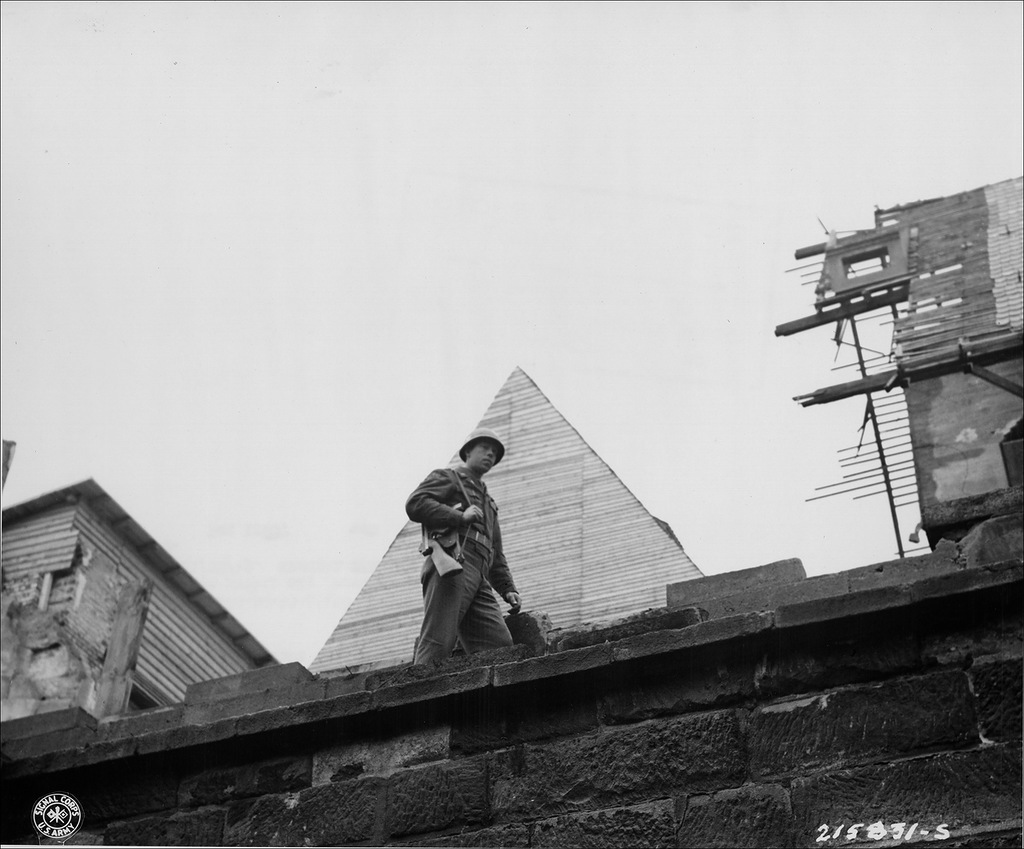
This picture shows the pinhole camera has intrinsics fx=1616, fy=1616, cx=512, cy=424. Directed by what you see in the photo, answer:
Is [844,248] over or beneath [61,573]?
over

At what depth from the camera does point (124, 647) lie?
16938 mm

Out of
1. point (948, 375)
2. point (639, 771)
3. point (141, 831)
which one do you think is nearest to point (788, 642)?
point (639, 771)

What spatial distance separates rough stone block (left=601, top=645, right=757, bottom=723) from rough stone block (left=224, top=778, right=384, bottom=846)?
123cm

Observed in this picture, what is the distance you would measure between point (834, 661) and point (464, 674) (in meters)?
1.74

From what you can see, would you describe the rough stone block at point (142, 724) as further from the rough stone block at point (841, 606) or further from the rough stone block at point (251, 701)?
the rough stone block at point (841, 606)

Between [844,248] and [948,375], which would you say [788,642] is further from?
[844,248]

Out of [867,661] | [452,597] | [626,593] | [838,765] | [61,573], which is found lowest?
[838,765]

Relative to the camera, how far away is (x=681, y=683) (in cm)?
728

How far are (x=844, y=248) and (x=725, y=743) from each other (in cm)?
1309

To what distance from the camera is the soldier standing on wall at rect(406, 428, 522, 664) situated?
8.54 meters

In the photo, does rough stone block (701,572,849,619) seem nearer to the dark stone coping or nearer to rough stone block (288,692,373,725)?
the dark stone coping

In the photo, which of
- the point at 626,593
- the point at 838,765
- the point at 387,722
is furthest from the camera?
the point at 626,593

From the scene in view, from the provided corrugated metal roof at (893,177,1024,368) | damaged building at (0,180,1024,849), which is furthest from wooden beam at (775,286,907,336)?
damaged building at (0,180,1024,849)

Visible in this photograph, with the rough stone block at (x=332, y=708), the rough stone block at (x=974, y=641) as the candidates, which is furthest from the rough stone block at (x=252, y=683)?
the rough stone block at (x=974, y=641)
